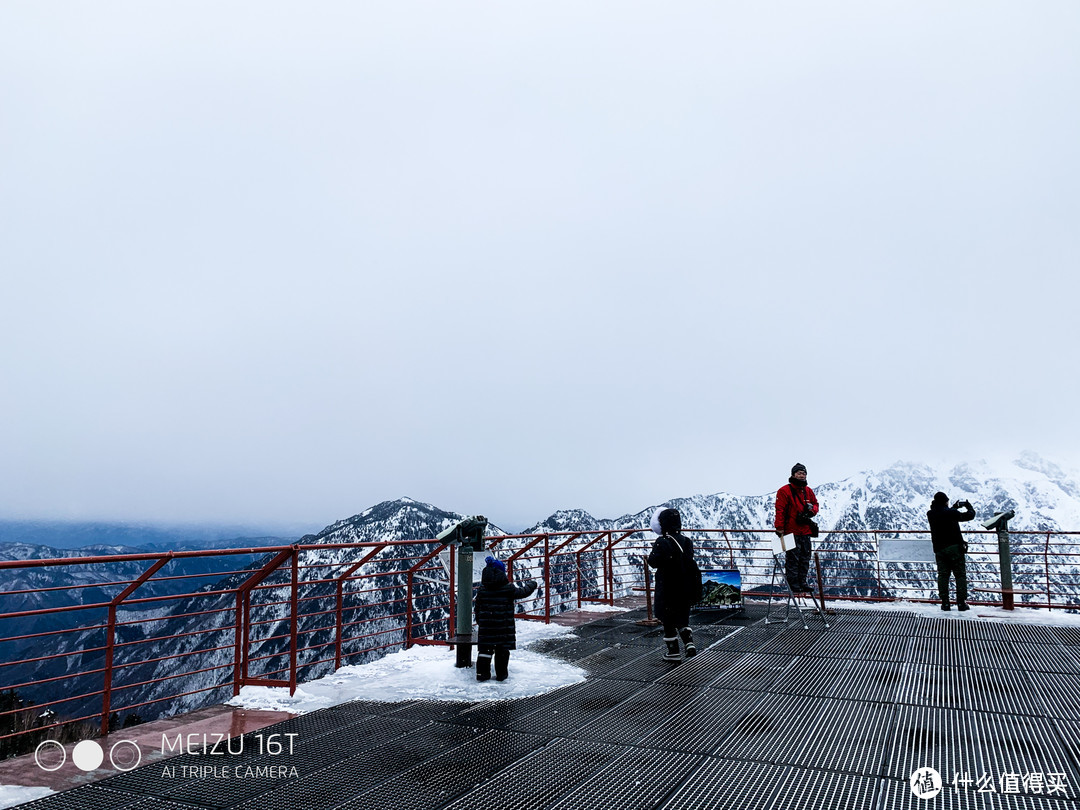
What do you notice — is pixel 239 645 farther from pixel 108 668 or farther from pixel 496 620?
pixel 496 620

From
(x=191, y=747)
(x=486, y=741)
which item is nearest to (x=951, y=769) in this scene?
(x=486, y=741)

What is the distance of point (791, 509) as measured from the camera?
10.3 metres

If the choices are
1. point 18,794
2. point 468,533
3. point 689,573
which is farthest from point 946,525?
point 18,794

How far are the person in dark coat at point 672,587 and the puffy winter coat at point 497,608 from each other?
65.8 inches

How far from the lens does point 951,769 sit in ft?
14.6

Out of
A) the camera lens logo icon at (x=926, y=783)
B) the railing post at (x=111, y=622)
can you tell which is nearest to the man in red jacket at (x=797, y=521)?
the camera lens logo icon at (x=926, y=783)

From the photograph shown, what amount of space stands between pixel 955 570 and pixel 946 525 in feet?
2.34

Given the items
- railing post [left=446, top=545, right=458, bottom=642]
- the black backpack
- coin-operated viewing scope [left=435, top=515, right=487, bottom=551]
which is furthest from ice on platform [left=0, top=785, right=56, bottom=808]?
the black backpack

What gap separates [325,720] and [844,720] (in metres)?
4.17

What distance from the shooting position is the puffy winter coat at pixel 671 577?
26.6 ft

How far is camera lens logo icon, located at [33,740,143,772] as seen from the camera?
4879 millimetres

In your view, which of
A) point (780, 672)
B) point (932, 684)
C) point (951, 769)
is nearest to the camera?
point (951, 769)

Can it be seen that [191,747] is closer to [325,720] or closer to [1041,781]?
[325,720]

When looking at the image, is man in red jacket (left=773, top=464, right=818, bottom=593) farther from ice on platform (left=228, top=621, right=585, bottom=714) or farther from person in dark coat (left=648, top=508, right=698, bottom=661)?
ice on platform (left=228, top=621, right=585, bottom=714)
